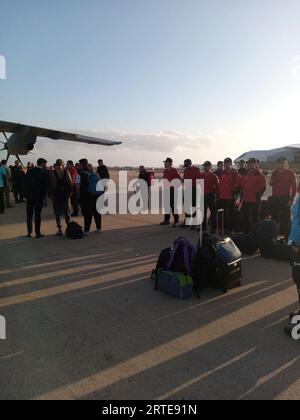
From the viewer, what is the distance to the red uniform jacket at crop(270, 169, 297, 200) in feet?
26.3

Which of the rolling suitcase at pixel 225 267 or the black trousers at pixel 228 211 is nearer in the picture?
the rolling suitcase at pixel 225 267

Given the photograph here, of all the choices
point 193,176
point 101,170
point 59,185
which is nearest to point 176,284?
point 59,185

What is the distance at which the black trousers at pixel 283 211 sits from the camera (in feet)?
27.0

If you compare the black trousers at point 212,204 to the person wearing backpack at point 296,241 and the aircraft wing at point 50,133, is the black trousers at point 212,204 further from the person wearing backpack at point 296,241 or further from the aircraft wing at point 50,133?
the aircraft wing at point 50,133

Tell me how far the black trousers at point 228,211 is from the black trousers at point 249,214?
74 centimetres

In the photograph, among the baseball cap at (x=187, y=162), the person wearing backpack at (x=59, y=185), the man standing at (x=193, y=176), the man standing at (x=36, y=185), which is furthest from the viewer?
the baseball cap at (x=187, y=162)

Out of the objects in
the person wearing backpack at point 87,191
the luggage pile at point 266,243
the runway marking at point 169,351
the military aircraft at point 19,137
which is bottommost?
Answer: the runway marking at point 169,351

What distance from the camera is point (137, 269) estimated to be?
6.21 m

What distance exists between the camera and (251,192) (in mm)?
8555

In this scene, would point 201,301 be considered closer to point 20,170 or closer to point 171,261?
point 171,261

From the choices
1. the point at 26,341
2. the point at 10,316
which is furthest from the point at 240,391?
the point at 10,316

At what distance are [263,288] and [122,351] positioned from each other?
2699mm

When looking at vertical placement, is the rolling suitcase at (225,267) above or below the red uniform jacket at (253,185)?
below

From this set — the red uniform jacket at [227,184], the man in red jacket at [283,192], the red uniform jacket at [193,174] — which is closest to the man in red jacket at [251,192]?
the man in red jacket at [283,192]
